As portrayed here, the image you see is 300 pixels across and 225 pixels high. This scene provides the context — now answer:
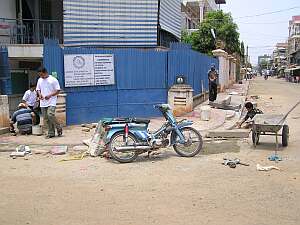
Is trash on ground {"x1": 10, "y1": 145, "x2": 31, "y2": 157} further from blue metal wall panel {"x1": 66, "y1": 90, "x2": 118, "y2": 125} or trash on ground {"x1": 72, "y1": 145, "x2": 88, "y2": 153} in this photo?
blue metal wall panel {"x1": 66, "y1": 90, "x2": 118, "y2": 125}

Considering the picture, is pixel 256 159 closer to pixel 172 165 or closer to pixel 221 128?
pixel 172 165

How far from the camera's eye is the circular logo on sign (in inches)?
472

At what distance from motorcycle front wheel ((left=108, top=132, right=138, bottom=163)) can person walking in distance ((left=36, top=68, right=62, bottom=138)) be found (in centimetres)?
278

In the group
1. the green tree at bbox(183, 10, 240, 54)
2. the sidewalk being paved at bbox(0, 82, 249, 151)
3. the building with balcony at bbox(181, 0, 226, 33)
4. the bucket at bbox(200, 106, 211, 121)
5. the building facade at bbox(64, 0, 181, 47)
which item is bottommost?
the sidewalk being paved at bbox(0, 82, 249, 151)

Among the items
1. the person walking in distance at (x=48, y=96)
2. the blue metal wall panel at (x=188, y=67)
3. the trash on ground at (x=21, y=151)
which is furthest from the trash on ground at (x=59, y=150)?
the blue metal wall panel at (x=188, y=67)

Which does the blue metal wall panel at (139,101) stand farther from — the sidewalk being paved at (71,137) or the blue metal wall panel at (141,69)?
the sidewalk being paved at (71,137)

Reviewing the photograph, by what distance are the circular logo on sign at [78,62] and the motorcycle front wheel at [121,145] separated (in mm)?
4344

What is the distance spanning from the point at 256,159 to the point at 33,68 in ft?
40.1

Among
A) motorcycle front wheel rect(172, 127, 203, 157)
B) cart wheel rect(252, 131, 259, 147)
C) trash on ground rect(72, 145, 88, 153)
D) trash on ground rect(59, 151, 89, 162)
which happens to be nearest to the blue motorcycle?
motorcycle front wheel rect(172, 127, 203, 157)

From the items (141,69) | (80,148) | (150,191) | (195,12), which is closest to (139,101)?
(141,69)

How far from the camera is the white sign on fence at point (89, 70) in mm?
11938

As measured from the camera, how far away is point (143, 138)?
837 centimetres

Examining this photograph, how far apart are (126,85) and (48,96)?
326 centimetres

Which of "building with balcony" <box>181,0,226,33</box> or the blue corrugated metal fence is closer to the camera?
the blue corrugated metal fence
